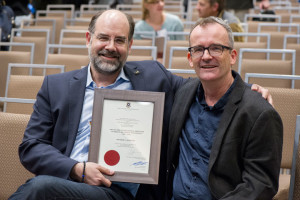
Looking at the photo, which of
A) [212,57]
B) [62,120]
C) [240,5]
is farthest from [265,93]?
[240,5]

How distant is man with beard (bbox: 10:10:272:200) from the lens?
87.8 inches

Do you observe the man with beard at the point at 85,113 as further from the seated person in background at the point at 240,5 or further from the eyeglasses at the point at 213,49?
the seated person in background at the point at 240,5

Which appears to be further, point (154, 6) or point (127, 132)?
point (154, 6)

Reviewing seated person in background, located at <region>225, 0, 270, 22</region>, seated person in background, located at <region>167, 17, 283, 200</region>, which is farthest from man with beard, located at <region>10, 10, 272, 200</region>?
seated person in background, located at <region>225, 0, 270, 22</region>

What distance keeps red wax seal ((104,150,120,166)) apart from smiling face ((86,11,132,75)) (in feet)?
1.53

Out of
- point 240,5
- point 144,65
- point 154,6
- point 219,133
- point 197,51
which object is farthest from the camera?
point 240,5

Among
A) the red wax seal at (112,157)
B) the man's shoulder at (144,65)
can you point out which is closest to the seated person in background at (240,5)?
the man's shoulder at (144,65)

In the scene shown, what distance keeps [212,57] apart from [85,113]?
70 centimetres

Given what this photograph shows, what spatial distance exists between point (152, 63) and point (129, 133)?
1.84 ft

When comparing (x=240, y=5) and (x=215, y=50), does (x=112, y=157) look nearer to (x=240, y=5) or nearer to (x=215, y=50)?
(x=215, y=50)

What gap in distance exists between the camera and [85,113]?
8.22ft

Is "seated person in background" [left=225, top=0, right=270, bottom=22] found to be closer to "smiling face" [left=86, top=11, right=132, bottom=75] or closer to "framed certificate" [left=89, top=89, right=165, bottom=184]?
"smiling face" [left=86, top=11, right=132, bottom=75]

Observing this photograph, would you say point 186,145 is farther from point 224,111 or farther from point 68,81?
point 68,81

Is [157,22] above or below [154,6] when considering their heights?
below
